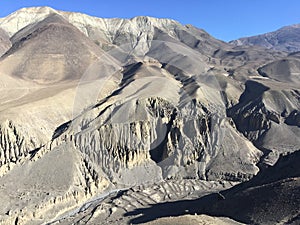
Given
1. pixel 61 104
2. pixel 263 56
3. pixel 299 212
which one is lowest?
pixel 263 56

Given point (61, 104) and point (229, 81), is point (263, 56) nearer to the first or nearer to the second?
point (229, 81)

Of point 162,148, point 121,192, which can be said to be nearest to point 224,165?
point 162,148

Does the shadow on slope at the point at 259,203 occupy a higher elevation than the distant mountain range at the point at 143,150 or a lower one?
higher

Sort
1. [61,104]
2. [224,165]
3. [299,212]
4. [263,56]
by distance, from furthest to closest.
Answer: [263,56]
[61,104]
[224,165]
[299,212]

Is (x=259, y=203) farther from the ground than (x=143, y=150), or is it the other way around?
(x=259, y=203)

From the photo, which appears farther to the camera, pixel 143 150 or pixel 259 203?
pixel 143 150

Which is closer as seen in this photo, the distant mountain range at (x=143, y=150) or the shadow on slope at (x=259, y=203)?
the shadow on slope at (x=259, y=203)

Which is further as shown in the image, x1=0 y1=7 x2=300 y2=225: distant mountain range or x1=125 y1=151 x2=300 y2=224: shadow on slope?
x1=0 y1=7 x2=300 y2=225: distant mountain range

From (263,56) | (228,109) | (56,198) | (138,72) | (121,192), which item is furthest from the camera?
(263,56)

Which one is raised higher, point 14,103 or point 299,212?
point 299,212

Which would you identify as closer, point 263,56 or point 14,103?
point 14,103

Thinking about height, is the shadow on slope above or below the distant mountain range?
A: above
